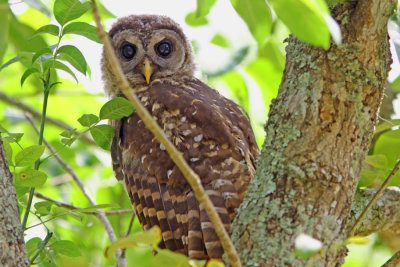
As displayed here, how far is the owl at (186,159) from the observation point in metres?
2.74

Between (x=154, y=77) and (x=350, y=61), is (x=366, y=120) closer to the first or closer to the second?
(x=350, y=61)

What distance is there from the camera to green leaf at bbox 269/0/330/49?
1320 millimetres

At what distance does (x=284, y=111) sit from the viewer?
203cm

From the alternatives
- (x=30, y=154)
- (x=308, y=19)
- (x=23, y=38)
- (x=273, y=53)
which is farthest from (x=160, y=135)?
(x=23, y=38)

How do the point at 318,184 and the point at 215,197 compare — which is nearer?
the point at 318,184

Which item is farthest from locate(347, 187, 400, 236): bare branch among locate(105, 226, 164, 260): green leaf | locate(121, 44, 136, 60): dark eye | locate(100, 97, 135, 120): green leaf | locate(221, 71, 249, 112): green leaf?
locate(121, 44, 136, 60): dark eye

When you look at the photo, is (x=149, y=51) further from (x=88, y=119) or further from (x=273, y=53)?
(x=88, y=119)

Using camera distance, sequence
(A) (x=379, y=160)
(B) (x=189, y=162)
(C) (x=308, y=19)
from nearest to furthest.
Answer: (C) (x=308, y=19), (A) (x=379, y=160), (B) (x=189, y=162)

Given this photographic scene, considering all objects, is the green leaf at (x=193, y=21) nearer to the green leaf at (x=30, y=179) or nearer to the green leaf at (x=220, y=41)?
the green leaf at (x=220, y=41)

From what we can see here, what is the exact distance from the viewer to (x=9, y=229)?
1.94 meters

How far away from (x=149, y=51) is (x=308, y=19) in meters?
3.17

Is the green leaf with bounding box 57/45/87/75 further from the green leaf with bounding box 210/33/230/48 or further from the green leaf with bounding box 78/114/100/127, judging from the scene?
the green leaf with bounding box 210/33/230/48

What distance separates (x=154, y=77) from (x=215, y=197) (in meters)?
1.71

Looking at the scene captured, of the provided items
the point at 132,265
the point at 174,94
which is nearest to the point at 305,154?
the point at 174,94
